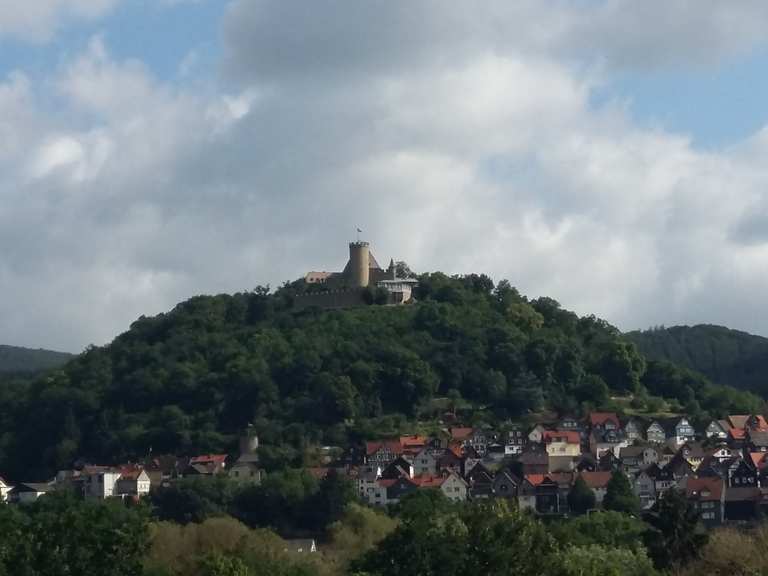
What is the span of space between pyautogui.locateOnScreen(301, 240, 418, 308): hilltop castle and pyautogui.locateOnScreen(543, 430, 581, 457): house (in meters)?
25.8

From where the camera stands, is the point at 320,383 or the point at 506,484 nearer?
the point at 506,484

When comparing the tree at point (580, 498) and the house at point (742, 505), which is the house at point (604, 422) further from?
the tree at point (580, 498)

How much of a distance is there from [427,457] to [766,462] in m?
18.3

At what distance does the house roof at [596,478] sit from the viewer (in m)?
94.9

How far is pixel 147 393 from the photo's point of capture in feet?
388

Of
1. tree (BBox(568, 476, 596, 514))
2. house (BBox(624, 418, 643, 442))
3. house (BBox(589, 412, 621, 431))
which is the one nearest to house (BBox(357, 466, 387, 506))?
tree (BBox(568, 476, 596, 514))

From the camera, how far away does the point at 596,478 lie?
9625cm

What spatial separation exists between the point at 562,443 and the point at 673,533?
4916 centimetres

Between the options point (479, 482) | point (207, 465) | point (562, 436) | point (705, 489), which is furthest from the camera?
point (562, 436)

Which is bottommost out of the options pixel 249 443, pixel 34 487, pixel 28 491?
pixel 28 491

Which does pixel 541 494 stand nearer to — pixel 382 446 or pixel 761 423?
pixel 382 446

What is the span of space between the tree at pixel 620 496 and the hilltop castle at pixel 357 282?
40152mm

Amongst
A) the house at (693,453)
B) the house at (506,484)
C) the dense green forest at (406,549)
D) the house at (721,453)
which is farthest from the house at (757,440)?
the dense green forest at (406,549)

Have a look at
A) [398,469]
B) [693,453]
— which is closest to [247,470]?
[398,469]
